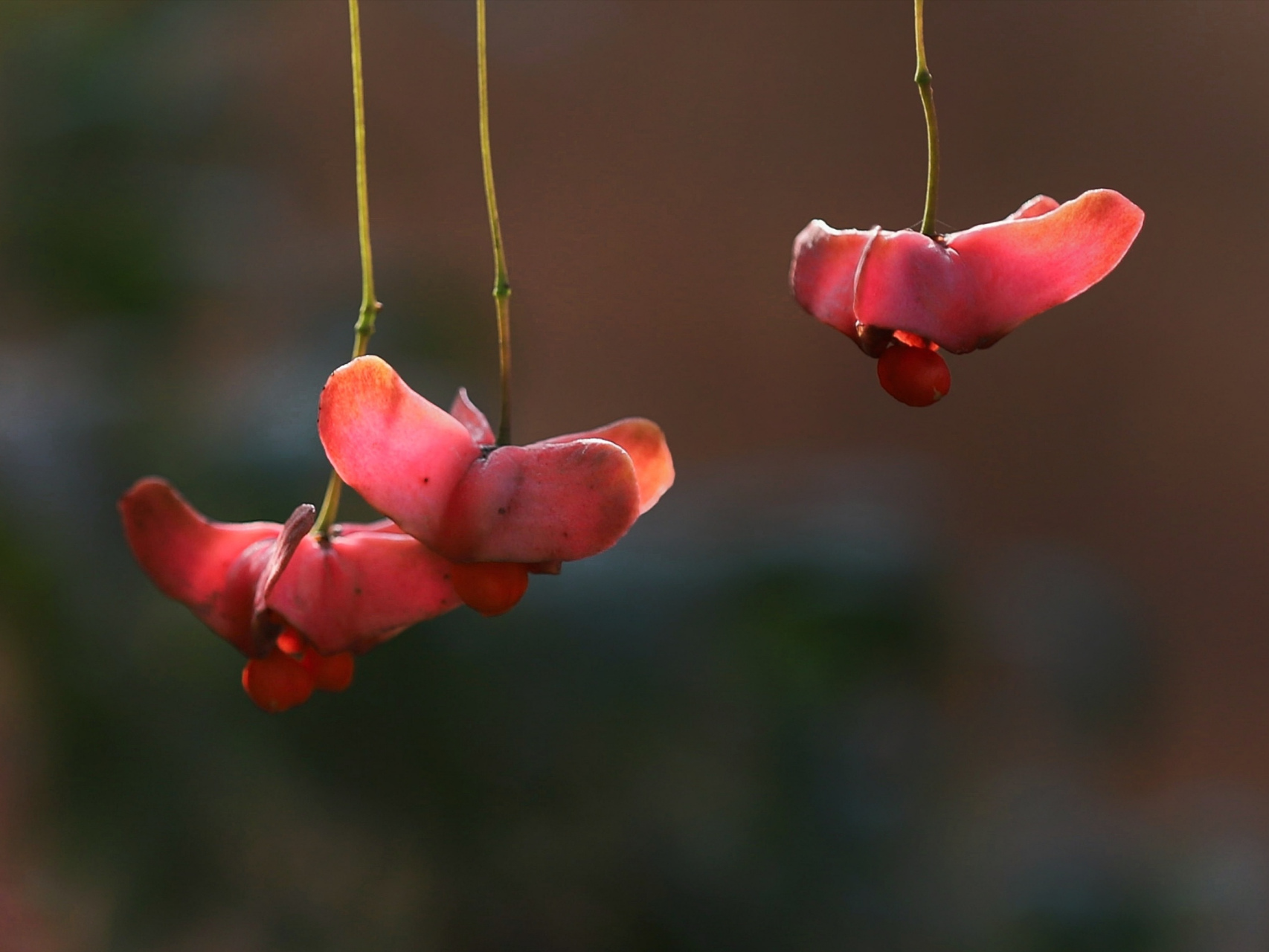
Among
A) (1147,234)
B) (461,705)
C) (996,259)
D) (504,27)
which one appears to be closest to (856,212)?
(1147,234)

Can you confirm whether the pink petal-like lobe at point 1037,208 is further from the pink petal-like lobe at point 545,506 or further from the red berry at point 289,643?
the red berry at point 289,643

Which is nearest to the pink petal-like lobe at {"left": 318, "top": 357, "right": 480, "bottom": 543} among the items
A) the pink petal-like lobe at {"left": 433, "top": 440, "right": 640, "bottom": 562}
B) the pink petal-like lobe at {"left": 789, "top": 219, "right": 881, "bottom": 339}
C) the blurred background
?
the pink petal-like lobe at {"left": 433, "top": 440, "right": 640, "bottom": 562}

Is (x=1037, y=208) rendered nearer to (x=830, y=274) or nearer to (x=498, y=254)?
(x=830, y=274)

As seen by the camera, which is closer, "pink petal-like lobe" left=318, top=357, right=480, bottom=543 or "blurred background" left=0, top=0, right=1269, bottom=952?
"pink petal-like lobe" left=318, top=357, right=480, bottom=543

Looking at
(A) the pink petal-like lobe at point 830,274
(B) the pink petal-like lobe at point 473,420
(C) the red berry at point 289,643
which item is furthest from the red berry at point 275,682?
(A) the pink petal-like lobe at point 830,274

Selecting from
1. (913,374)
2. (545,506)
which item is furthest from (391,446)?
(913,374)

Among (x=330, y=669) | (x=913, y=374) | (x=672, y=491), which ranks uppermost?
(x=913, y=374)

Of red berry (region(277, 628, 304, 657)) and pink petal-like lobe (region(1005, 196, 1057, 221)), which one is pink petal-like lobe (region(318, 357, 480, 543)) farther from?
pink petal-like lobe (region(1005, 196, 1057, 221))
